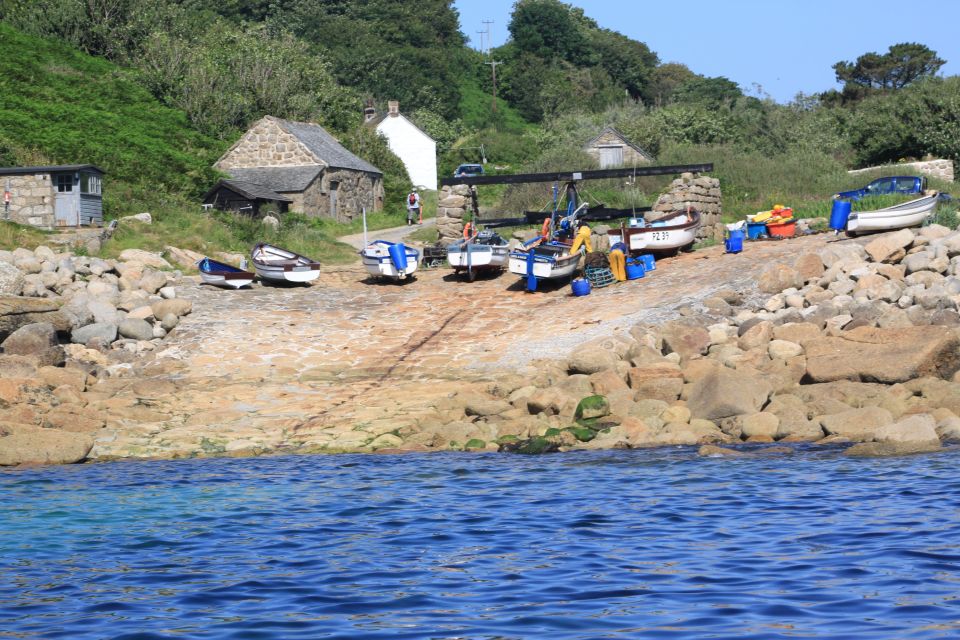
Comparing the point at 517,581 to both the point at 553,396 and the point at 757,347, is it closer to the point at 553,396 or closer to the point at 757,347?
the point at 553,396

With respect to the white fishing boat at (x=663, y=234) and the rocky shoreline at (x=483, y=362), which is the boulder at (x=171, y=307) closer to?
the rocky shoreline at (x=483, y=362)

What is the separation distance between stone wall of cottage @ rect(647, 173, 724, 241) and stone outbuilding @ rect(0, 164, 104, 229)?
17.0 meters

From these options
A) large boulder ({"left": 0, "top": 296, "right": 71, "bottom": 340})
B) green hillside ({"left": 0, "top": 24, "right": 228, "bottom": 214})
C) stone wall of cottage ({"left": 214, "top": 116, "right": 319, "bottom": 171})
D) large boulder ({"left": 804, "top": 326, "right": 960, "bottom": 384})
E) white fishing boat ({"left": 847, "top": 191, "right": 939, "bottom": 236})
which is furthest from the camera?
stone wall of cottage ({"left": 214, "top": 116, "right": 319, "bottom": 171})

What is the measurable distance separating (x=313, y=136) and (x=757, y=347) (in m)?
34.0

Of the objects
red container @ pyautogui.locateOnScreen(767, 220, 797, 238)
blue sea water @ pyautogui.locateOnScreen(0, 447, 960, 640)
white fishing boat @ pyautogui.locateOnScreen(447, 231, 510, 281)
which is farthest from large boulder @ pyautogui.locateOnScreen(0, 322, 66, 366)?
red container @ pyautogui.locateOnScreen(767, 220, 797, 238)

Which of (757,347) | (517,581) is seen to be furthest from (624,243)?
(517,581)

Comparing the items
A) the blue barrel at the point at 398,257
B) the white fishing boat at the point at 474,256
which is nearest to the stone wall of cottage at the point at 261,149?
the blue barrel at the point at 398,257

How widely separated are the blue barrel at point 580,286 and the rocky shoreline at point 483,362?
421 millimetres

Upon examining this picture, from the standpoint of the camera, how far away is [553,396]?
19219 mm

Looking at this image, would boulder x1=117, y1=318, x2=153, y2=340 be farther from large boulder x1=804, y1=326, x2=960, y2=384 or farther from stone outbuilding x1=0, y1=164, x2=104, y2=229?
large boulder x1=804, y1=326, x2=960, y2=384

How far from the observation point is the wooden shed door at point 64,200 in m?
34.0

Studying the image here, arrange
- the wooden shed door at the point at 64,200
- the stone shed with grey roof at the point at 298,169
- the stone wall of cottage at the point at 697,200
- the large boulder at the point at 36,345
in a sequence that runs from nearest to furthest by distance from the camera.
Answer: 1. the large boulder at the point at 36,345
2. the stone wall of cottage at the point at 697,200
3. the wooden shed door at the point at 64,200
4. the stone shed with grey roof at the point at 298,169

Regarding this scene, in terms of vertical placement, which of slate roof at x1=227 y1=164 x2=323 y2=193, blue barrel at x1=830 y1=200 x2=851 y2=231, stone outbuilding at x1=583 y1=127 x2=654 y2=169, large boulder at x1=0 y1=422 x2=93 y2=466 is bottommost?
large boulder at x1=0 y1=422 x2=93 y2=466

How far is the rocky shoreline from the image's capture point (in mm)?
18188
